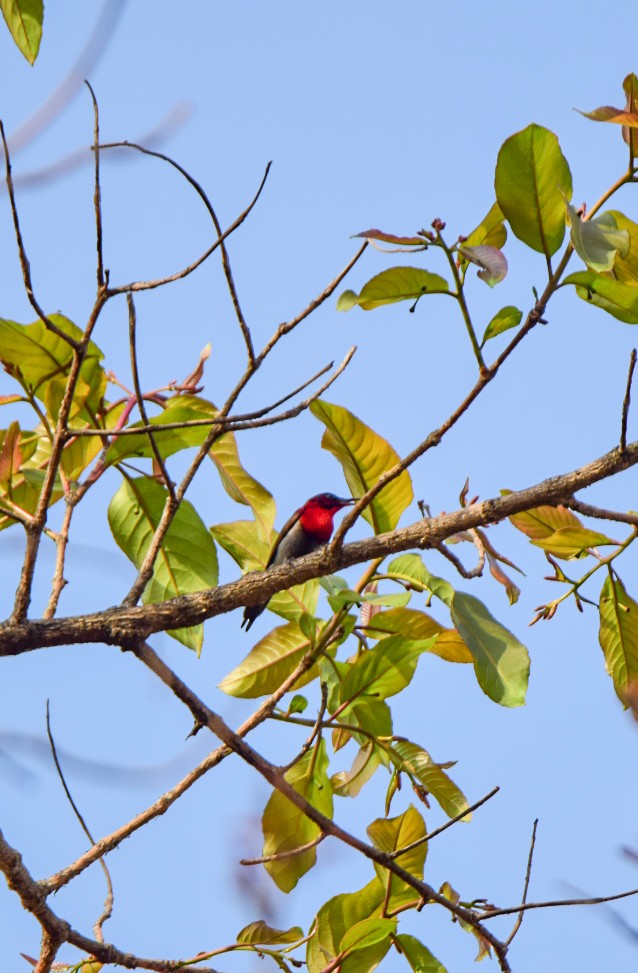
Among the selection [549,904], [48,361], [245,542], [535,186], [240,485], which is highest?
[48,361]

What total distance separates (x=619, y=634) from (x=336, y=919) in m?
1.03

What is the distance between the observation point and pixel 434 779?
2.69 m

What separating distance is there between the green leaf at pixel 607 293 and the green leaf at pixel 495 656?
75 centimetres

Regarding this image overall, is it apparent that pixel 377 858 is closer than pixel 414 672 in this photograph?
Yes

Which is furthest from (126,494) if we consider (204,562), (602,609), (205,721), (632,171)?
(632,171)

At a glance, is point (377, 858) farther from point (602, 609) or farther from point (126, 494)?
point (126, 494)

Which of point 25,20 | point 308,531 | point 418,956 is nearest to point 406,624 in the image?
point 418,956

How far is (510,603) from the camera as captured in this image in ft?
9.11

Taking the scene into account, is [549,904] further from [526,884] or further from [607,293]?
[607,293]

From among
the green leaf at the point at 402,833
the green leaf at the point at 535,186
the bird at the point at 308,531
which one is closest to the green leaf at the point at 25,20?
the green leaf at the point at 535,186

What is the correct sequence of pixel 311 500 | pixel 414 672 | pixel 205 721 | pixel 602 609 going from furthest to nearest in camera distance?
pixel 311 500
pixel 602 609
pixel 414 672
pixel 205 721

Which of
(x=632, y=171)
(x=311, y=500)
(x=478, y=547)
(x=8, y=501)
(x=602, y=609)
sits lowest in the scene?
(x=602, y=609)

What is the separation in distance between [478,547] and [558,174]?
2.89 ft

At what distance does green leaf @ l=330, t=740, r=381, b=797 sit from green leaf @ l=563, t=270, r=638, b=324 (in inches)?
54.9
